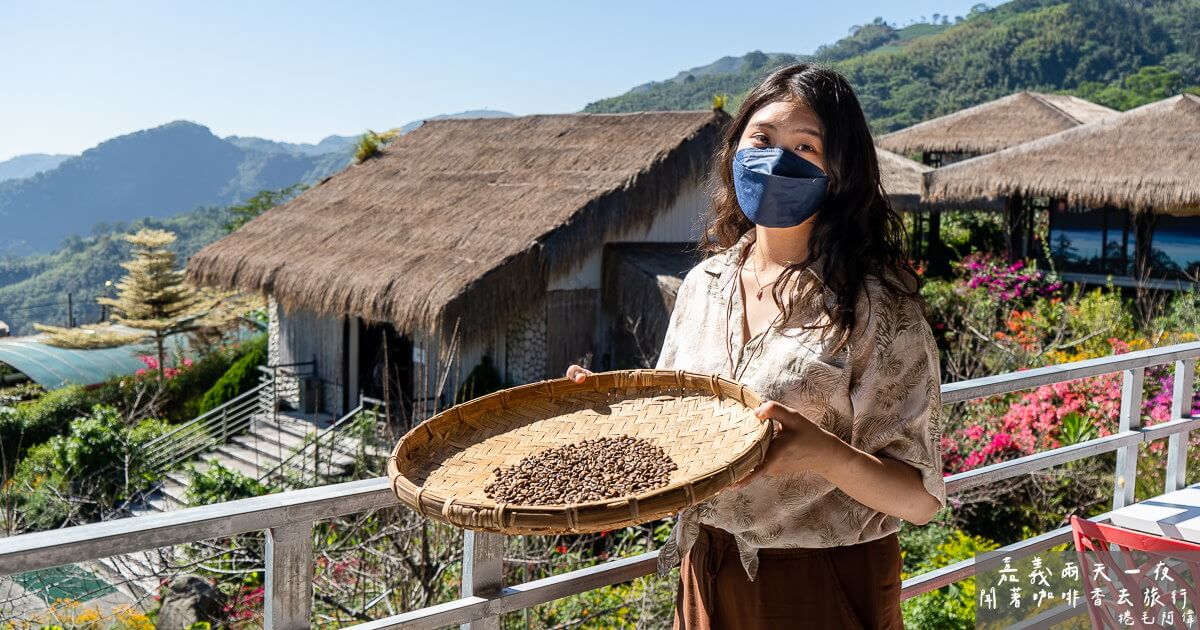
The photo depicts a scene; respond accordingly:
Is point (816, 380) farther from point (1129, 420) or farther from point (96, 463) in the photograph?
point (96, 463)

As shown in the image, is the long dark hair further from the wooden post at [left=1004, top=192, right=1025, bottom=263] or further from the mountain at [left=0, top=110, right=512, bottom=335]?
the mountain at [left=0, top=110, right=512, bottom=335]

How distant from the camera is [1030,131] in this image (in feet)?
61.0

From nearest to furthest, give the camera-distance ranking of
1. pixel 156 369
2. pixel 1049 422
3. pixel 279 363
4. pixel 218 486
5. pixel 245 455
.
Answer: pixel 1049 422 → pixel 218 486 → pixel 245 455 → pixel 279 363 → pixel 156 369

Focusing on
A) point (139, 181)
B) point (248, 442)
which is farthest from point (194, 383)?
point (139, 181)

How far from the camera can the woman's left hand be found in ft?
4.71

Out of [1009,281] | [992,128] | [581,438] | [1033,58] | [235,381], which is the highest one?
[1033,58]

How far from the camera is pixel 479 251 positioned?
12289 millimetres

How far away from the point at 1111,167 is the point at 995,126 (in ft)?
23.5

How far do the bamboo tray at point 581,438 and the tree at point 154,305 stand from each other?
21614 mm

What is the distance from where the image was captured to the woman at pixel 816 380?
1519mm

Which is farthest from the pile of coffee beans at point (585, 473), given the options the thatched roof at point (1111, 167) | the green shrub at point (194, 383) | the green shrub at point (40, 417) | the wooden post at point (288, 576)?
the green shrub at point (40, 417)

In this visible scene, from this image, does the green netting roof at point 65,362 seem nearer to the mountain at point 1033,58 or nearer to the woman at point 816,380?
the woman at point 816,380

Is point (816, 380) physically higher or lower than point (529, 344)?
higher

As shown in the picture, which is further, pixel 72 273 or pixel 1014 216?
pixel 72 273
